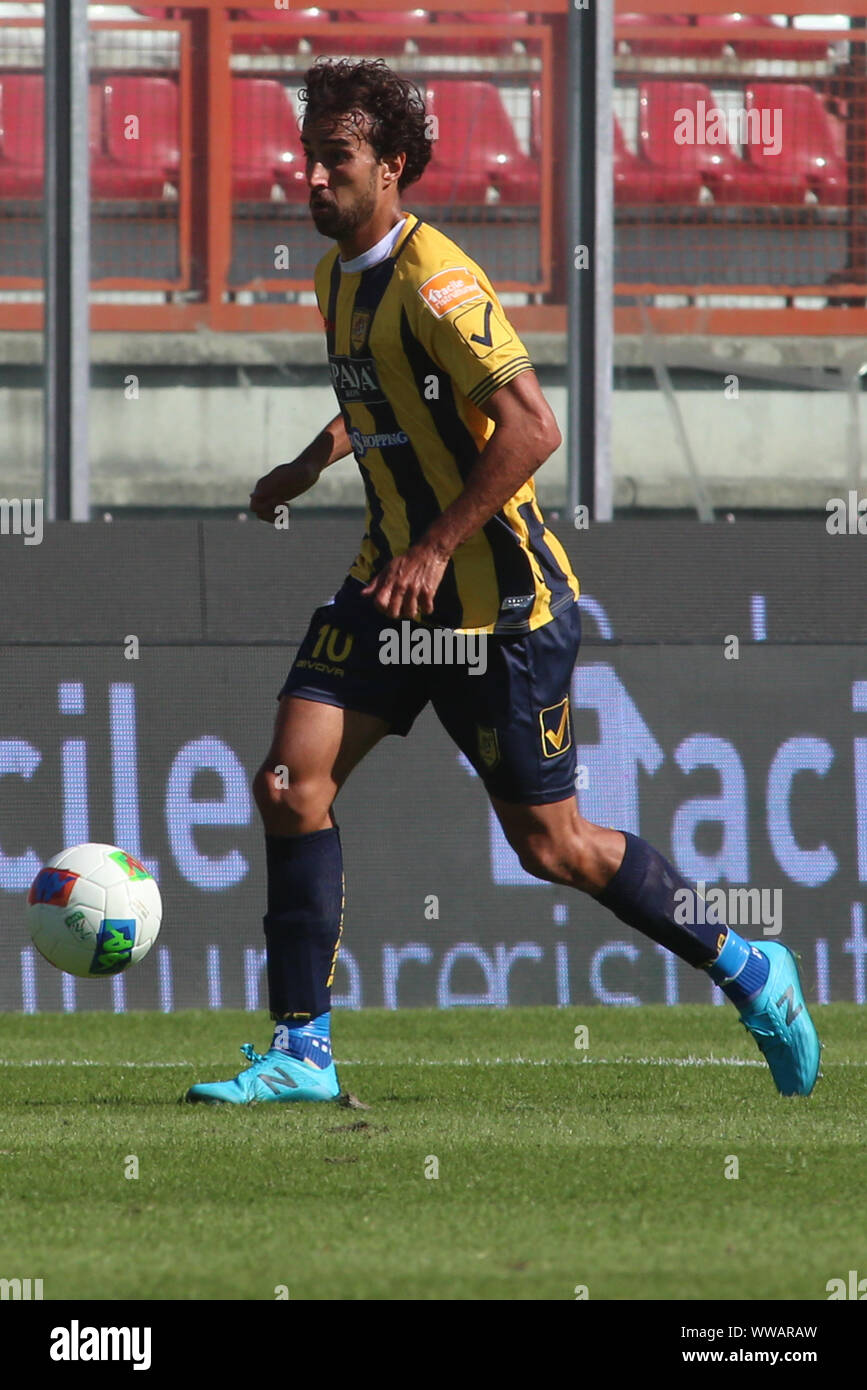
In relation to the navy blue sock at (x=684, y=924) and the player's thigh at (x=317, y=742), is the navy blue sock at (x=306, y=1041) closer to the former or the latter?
the player's thigh at (x=317, y=742)

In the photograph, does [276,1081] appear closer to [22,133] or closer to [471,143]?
[22,133]

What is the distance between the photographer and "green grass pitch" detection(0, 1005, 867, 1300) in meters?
2.80

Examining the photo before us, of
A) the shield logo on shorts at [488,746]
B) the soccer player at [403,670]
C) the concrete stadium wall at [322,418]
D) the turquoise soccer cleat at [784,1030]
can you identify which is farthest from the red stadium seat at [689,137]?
the turquoise soccer cleat at [784,1030]

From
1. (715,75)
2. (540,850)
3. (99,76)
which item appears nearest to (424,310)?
(540,850)

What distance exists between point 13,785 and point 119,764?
1.17ft

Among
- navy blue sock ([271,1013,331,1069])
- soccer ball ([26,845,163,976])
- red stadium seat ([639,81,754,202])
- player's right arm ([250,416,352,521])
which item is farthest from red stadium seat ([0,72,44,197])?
navy blue sock ([271,1013,331,1069])

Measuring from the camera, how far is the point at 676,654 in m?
7.32

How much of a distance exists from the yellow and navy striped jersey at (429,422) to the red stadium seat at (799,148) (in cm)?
431

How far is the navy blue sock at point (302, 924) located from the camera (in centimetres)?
455

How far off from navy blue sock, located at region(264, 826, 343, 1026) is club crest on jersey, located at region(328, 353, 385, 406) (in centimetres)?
94

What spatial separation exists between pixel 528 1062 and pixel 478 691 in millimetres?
1338

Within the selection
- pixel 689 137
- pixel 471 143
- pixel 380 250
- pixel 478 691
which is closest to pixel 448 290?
pixel 380 250

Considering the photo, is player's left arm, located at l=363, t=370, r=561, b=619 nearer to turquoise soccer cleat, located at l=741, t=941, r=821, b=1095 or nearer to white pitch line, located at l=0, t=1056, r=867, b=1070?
turquoise soccer cleat, located at l=741, t=941, r=821, b=1095

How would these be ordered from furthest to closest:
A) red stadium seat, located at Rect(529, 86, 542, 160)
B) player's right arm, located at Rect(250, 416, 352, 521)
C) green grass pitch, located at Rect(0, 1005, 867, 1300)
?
1. red stadium seat, located at Rect(529, 86, 542, 160)
2. player's right arm, located at Rect(250, 416, 352, 521)
3. green grass pitch, located at Rect(0, 1005, 867, 1300)
